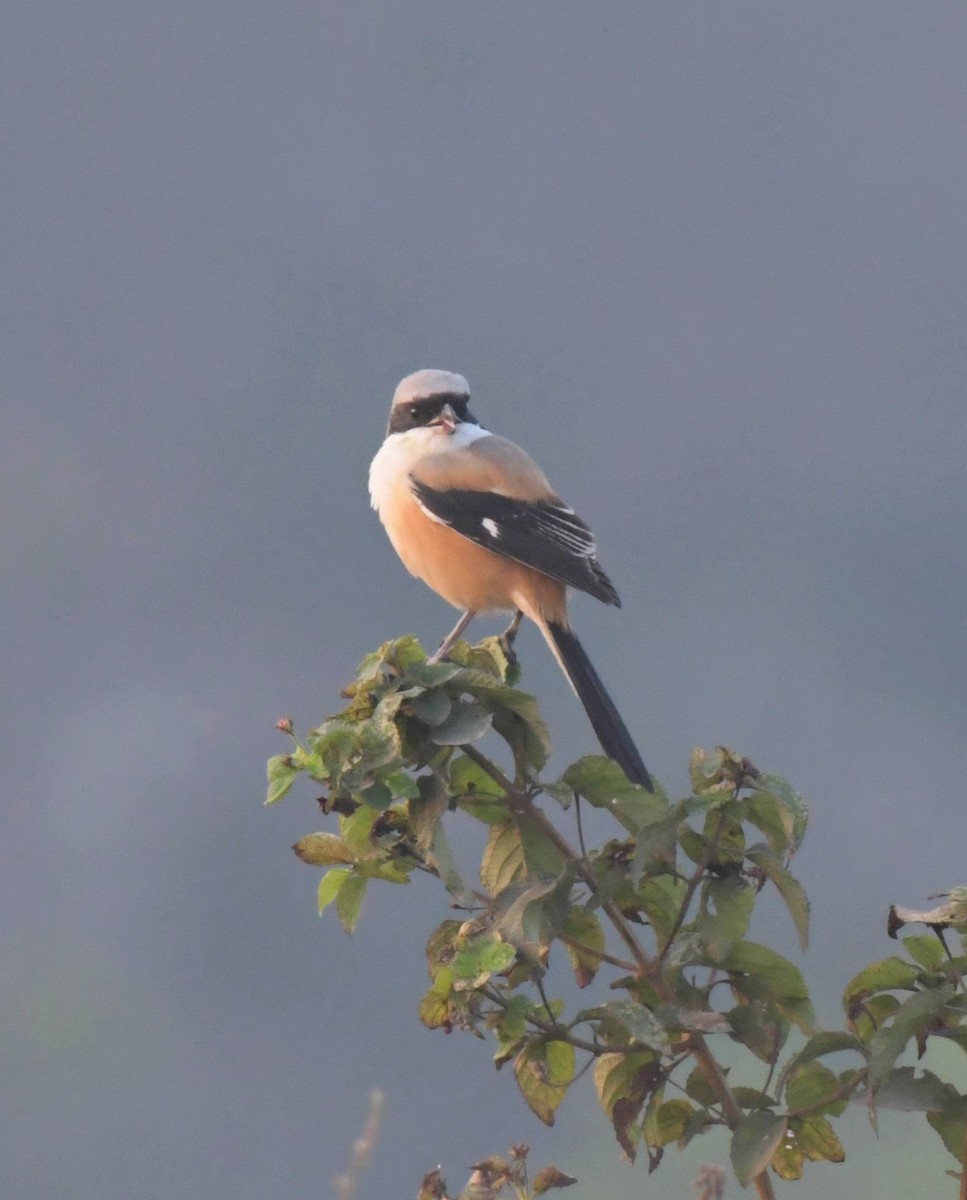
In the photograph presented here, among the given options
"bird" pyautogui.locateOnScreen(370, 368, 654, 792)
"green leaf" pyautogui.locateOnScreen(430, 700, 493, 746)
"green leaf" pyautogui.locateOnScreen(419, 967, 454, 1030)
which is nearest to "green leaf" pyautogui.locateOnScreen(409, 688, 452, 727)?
"green leaf" pyautogui.locateOnScreen(430, 700, 493, 746)

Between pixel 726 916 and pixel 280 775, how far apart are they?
0.44m

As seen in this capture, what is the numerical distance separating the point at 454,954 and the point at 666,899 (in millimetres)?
228

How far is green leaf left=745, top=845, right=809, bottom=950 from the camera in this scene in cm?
160

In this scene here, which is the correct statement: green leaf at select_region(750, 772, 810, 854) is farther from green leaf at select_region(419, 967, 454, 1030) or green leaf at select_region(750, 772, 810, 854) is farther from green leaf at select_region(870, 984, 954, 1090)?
green leaf at select_region(419, 967, 454, 1030)

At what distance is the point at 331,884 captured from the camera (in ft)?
5.74

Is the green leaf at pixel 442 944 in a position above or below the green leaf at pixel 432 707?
below

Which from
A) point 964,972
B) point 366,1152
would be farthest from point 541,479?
point 366,1152

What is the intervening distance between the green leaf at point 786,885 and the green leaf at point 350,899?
0.40m

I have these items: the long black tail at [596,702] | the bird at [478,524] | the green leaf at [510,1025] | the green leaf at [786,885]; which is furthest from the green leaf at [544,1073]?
the bird at [478,524]

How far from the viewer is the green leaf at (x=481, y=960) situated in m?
1.53

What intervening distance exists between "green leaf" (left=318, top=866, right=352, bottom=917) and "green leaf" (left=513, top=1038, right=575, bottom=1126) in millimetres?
251

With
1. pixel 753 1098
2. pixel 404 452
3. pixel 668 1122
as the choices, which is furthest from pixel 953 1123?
pixel 404 452

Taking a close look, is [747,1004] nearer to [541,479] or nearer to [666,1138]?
[666,1138]

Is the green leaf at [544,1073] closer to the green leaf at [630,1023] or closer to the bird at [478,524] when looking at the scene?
the green leaf at [630,1023]
